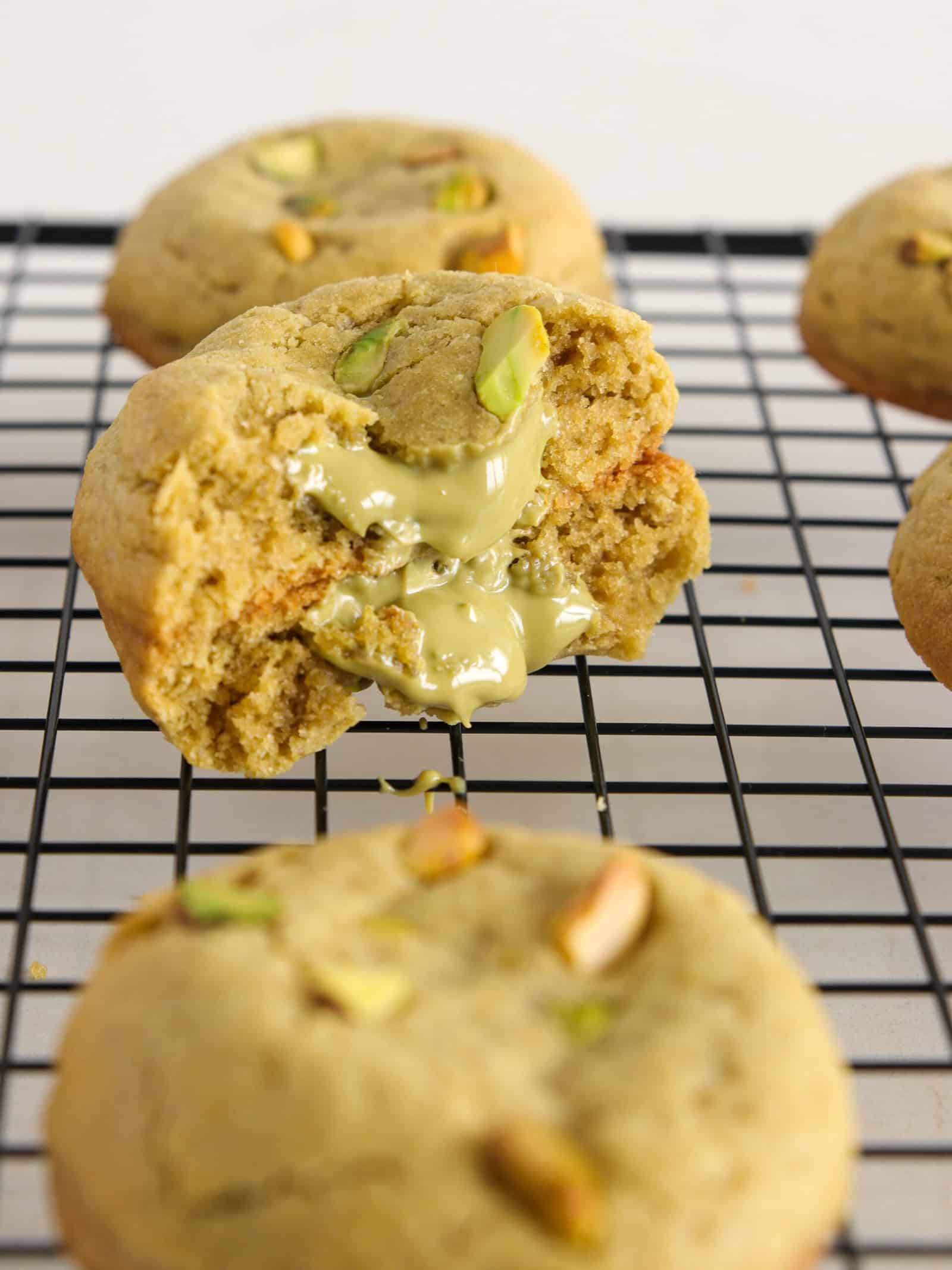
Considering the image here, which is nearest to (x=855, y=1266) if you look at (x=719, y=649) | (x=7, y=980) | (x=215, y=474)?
(x=7, y=980)

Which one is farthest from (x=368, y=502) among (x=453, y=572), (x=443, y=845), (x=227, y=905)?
(x=227, y=905)

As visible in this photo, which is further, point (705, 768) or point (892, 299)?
point (892, 299)

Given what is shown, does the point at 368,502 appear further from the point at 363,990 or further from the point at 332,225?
the point at 332,225

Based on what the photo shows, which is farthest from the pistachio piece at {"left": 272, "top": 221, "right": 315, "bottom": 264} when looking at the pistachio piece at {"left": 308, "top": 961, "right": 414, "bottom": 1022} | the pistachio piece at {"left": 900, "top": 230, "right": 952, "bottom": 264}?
the pistachio piece at {"left": 308, "top": 961, "right": 414, "bottom": 1022}

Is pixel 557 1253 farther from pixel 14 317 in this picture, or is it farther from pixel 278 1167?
pixel 14 317

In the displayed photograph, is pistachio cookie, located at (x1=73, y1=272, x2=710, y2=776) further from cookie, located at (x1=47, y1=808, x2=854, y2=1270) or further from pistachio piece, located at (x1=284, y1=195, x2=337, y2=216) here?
pistachio piece, located at (x1=284, y1=195, x2=337, y2=216)
